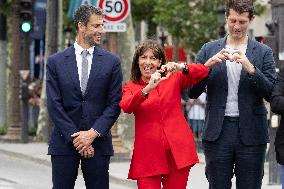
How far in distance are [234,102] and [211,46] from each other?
47 cm

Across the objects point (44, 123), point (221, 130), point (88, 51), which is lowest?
point (44, 123)

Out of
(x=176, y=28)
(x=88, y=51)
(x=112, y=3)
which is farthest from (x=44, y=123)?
(x=88, y=51)

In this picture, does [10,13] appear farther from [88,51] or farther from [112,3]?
[88,51]

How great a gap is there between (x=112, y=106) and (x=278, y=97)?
1.16m

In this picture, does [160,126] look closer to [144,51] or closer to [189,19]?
[144,51]

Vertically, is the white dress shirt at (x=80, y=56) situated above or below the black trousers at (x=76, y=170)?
above

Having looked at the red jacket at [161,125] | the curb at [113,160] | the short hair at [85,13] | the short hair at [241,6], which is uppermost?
the short hair at [241,6]

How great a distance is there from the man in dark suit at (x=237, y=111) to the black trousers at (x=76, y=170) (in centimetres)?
75

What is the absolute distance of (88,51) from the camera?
7.91 meters

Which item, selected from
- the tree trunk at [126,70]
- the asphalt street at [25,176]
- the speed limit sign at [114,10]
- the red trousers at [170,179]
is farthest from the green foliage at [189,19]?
the red trousers at [170,179]

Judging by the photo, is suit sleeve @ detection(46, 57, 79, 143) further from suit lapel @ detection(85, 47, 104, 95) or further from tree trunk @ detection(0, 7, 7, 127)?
tree trunk @ detection(0, 7, 7, 127)

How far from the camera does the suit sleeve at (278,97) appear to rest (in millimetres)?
7551

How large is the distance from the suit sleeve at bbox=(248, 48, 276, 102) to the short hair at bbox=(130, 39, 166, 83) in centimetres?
64

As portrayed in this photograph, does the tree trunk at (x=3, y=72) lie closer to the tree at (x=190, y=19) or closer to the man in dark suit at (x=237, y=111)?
the tree at (x=190, y=19)
